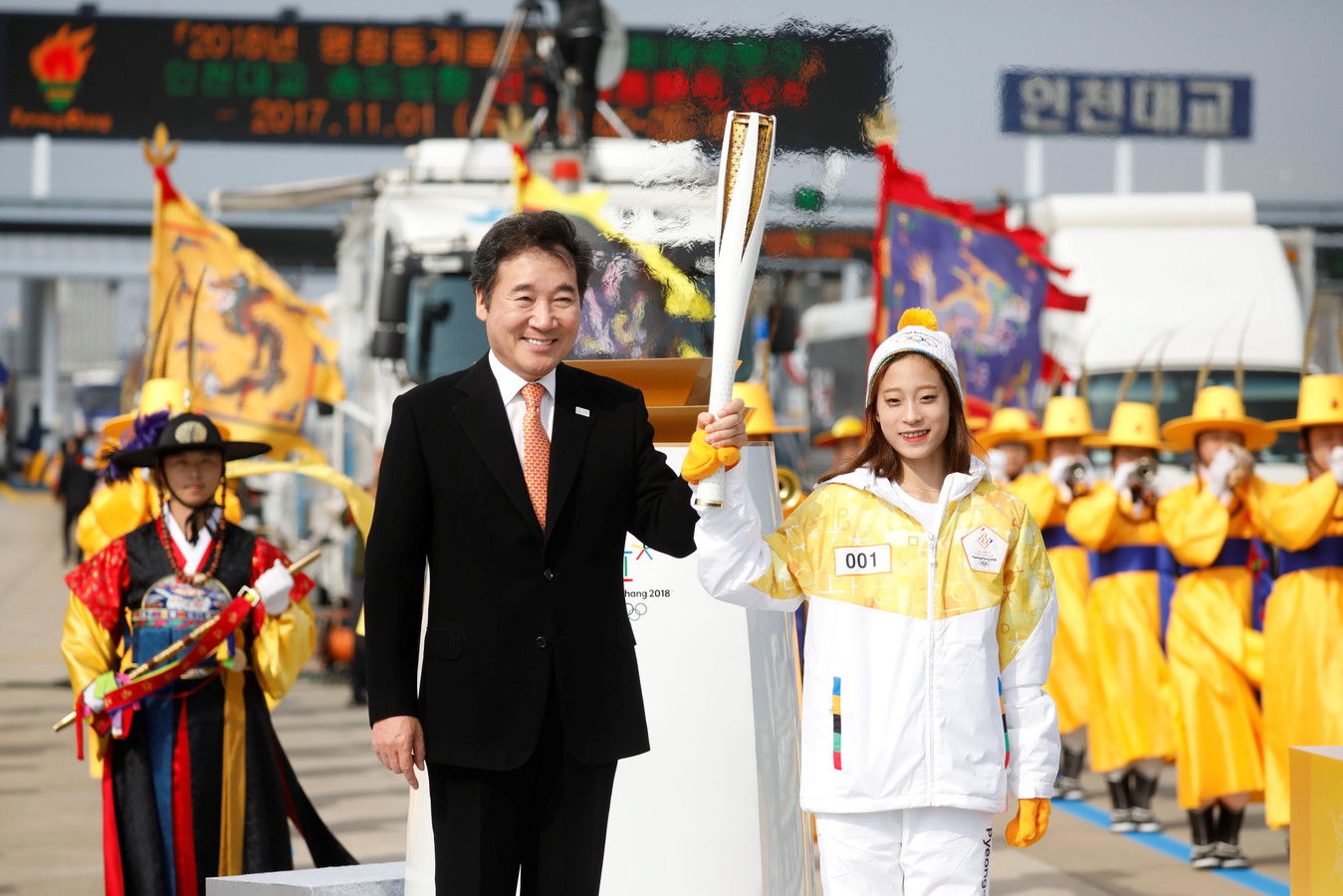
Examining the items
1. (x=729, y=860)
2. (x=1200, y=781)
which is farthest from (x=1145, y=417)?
(x=729, y=860)

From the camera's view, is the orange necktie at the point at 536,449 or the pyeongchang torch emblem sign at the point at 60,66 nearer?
the orange necktie at the point at 536,449

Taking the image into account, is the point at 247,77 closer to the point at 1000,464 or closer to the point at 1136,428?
the point at 1000,464

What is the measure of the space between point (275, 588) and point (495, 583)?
218 centimetres

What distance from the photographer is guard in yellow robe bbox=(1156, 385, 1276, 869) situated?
678 cm

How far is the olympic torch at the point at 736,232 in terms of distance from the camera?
2781mm

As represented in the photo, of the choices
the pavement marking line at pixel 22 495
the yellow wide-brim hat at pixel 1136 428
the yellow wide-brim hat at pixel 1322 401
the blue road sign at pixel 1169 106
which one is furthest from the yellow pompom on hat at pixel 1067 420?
the pavement marking line at pixel 22 495

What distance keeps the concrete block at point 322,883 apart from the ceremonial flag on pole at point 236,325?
5883 millimetres

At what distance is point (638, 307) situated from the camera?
162 inches

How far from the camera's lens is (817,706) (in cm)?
330

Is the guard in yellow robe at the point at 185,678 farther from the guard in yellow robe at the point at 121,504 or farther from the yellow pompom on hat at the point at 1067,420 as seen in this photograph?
the yellow pompom on hat at the point at 1067,420

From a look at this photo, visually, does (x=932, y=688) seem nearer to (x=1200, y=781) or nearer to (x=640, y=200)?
(x=640, y=200)

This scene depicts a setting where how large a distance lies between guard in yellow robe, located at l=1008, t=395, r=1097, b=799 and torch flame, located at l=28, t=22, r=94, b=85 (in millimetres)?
19522

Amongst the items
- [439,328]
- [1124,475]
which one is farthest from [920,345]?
[439,328]

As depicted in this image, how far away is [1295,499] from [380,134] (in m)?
18.7
